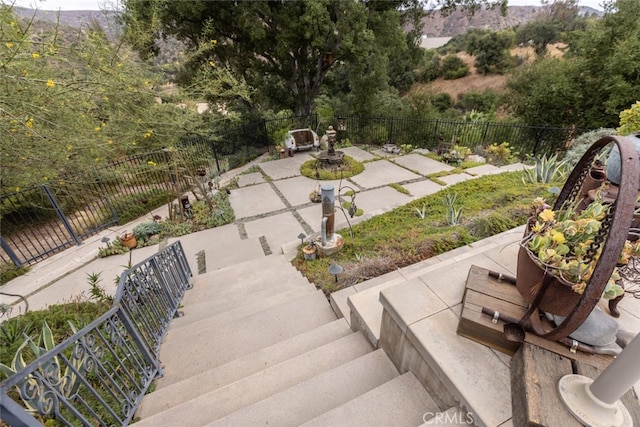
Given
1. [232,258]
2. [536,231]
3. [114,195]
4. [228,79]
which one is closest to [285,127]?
[228,79]

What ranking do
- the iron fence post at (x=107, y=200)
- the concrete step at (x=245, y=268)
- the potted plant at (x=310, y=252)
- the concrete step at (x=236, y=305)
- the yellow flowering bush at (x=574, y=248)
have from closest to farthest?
the yellow flowering bush at (x=574, y=248)
the concrete step at (x=236, y=305)
the concrete step at (x=245, y=268)
the potted plant at (x=310, y=252)
the iron fence post at (x=107, y=200)

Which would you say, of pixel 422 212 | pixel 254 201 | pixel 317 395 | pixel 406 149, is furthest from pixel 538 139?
pixel 317 395

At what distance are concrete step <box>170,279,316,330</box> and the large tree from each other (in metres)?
6.61

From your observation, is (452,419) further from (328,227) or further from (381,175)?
(381,175)

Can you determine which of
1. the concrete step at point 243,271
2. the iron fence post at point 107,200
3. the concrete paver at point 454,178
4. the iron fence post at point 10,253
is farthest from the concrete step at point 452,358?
the iron fence post at point 10,253

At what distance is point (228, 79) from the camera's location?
277 inches

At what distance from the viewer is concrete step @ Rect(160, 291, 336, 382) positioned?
7.15ft

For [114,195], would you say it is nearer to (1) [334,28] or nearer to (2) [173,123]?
(2) [173,123]

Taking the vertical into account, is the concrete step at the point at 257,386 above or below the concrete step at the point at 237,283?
above

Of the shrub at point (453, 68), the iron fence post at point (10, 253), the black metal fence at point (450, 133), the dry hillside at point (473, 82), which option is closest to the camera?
the iron fence post at point (10, 253)

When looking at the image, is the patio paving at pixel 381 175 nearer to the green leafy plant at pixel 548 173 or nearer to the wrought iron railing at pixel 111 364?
the green leafy plant at pixel 548 173

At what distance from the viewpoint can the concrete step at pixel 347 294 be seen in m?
2.46

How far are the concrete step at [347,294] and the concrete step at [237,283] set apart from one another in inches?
30.0

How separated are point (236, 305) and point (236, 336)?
573mm
